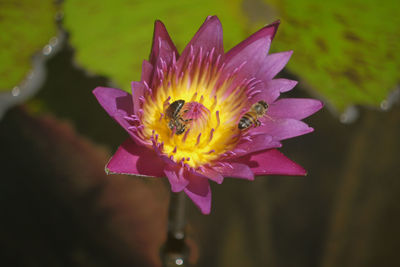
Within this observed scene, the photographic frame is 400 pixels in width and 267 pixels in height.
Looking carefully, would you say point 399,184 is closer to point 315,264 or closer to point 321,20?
point 315,264

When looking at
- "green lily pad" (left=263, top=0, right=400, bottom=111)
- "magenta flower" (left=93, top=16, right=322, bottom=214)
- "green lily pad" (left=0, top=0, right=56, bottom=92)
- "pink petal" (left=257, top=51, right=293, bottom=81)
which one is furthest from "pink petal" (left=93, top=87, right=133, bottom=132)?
"green lily pad" (left=263, top=0, right=400, bottom=111)

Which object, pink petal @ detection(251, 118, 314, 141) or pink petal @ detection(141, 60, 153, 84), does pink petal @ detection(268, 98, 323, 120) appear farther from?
pink petal @ detection(141, 60, 153, 84)

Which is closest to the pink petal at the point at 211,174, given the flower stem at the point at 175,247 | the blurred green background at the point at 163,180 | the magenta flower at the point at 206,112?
the magenta flower at the point at 206,112

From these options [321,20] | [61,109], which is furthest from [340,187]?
[61,109]

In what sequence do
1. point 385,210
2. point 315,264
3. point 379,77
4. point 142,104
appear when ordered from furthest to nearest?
point 379,77, point 385,210, point 315,264, point 142,104

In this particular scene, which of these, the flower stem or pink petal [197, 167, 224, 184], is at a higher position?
pink petal [197, 167, 224, 184]

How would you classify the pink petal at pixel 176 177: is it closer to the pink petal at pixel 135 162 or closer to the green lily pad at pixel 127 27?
the pink petal at pixel 135 162
